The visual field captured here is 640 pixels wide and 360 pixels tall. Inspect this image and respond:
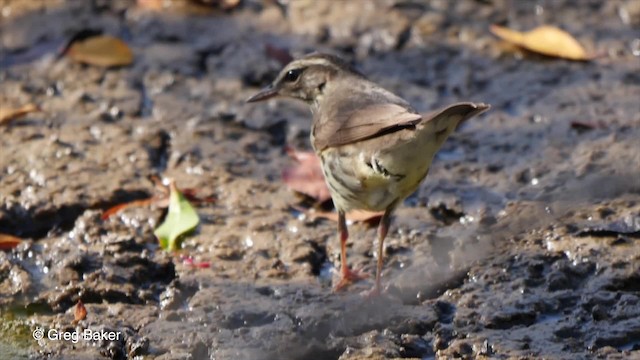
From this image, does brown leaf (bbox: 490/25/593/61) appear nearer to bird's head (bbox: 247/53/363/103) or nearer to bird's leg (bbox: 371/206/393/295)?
bird's head (bbox: 247/53/363/103)

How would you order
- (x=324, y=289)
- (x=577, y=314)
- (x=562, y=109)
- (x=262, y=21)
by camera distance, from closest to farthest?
(x=577, y=314) < (x=324, y=289) < (x=562, y=109) < (x=262, y=21)

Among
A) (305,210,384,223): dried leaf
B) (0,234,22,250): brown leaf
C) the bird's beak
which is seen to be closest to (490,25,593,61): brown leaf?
the bird's beak

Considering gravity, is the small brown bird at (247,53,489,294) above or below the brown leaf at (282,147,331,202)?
above

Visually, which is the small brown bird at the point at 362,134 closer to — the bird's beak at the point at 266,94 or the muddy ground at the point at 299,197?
the bird's beak at the point at 266,94

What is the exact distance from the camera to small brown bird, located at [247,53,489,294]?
552 cm

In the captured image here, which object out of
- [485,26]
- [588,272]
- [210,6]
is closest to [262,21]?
[210,6]

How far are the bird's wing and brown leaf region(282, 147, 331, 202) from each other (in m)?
0.55

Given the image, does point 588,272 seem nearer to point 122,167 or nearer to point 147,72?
point 122,167

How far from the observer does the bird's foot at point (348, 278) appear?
6.16 meters

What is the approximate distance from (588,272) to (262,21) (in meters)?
3.97

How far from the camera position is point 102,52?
27.9ft

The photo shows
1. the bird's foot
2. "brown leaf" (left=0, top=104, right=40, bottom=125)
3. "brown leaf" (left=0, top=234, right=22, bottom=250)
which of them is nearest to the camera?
the bird's foot

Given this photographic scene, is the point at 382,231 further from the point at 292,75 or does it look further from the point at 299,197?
the point at 292,75

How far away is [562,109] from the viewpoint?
7863 millimetres
